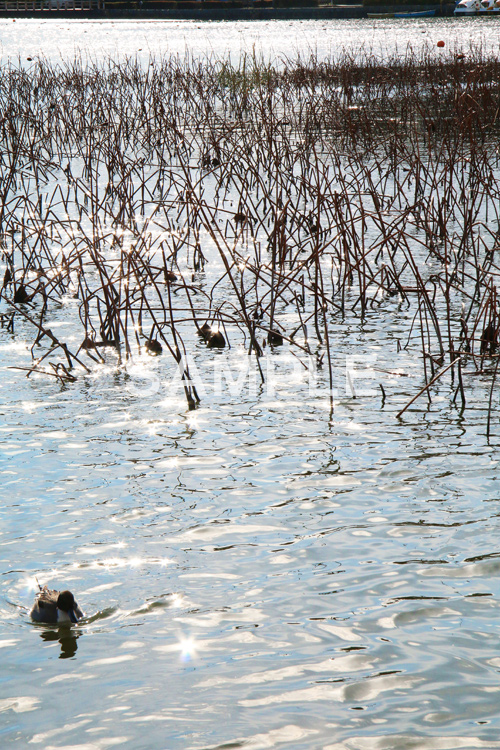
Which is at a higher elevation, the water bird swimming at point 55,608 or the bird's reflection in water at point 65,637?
the water bird swimming at point 55,608

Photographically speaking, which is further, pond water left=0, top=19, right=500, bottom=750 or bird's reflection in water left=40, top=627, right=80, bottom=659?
bird's reflection in water left=40, top=627, right=80, bottom=659

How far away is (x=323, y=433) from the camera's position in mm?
3842

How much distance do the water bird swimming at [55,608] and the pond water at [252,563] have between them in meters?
0.06

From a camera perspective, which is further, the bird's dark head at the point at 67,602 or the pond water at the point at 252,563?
the bird's dark head at the point at 67,602

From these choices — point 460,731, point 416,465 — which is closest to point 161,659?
point 460,731

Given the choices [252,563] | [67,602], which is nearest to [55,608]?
[67,602]

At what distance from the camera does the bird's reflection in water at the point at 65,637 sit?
241cm

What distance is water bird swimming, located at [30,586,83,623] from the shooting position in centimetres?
245

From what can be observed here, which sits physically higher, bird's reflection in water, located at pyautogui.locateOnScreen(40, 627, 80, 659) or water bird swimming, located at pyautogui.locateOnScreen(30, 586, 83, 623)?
water bird swimming, located at pyautogui.locateOnScreen(30, 586, 83, 623)

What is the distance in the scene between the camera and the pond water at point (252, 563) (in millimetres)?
2139

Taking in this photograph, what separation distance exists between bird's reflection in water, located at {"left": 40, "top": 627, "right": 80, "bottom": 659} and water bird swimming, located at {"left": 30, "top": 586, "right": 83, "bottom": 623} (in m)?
0.03

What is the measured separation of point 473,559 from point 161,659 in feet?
3.53

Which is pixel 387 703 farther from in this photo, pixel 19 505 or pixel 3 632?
pixel 19 505

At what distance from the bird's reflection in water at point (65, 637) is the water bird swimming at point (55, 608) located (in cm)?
3
